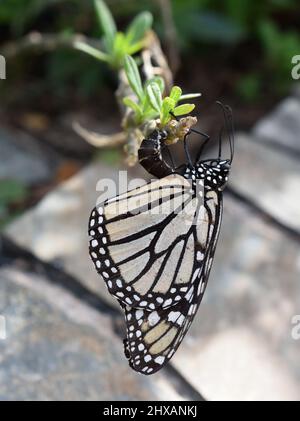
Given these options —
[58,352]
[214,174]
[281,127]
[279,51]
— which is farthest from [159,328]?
[279,51]

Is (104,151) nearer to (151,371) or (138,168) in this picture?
(138,168)

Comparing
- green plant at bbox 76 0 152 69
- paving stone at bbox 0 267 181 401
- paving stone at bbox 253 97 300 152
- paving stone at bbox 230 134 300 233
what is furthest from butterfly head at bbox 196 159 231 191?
paving stone at bbox 253 97 300 152

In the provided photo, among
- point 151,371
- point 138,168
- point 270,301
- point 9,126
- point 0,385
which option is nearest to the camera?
point 151,371

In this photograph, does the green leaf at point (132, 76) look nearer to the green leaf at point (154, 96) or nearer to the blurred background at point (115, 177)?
the green leaf at point (154, 96)

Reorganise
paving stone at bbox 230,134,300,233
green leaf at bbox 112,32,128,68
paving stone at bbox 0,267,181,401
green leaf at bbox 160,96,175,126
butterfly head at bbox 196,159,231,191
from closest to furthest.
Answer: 1. green leaf at bbox 160,96,175,126
2. butterfly head at bbox 196,159,231,191
3. green leaf at bbox 112,32,128,68
4. paving stone at bbox 0,267,181,401
5. paving stone at bbox 230,134,300,233

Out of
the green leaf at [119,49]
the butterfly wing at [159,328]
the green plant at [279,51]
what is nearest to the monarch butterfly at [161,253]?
the butterfly wing at [159,328]

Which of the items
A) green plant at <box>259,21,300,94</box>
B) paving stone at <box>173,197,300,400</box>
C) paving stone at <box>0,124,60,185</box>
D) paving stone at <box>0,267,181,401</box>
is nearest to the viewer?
paving stone at <box>0,267,181,401</box>

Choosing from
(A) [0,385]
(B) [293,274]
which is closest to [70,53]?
(B) [293,274]

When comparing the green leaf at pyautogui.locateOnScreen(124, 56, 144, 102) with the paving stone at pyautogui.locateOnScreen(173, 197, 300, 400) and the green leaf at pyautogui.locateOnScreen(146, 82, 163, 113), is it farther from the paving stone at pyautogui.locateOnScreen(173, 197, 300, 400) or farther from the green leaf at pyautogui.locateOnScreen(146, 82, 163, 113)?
the paving stone at pyautogui.locateOnScreen(173, 197, 300, 400)
